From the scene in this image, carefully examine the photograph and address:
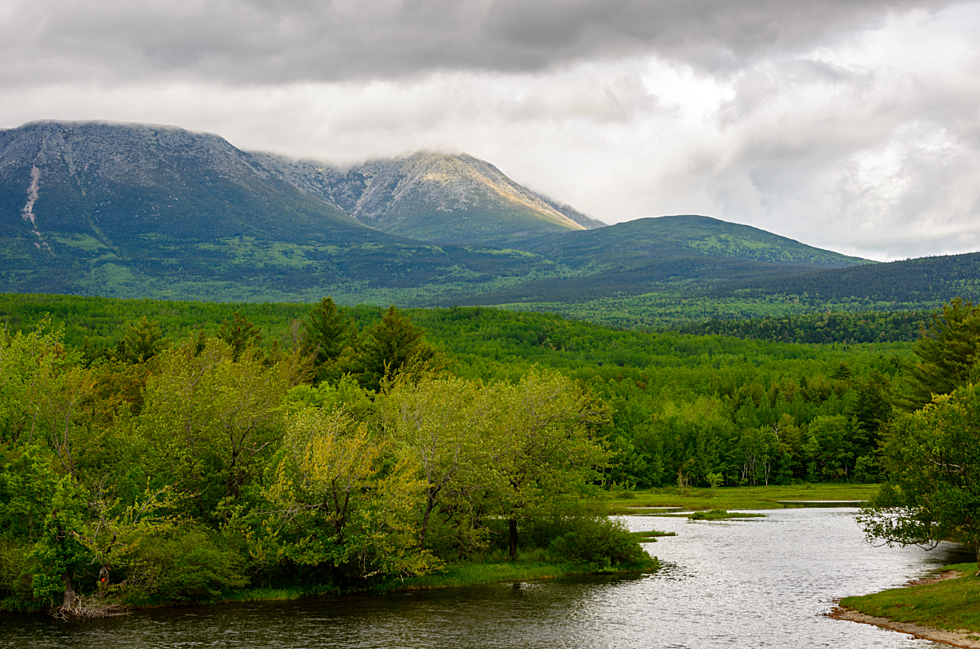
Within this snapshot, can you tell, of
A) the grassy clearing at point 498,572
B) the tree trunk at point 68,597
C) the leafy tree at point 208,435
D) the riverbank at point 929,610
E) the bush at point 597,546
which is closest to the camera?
the riverbank at point 929,610

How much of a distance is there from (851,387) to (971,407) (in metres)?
124

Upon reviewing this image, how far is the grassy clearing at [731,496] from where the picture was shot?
375 feet

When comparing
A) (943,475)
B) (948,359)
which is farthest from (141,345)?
(948,359)

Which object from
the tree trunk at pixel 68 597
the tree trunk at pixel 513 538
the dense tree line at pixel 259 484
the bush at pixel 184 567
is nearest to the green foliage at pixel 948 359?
the dense tree line at pixel 259 484

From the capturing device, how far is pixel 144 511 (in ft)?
163

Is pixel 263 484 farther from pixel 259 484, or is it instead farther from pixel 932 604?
pixel 932 604

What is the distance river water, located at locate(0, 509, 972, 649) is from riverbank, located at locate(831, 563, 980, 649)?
51.5 inches

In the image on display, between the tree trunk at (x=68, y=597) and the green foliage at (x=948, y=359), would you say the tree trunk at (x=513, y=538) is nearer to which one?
the tree trunk at (x=68, y=597)

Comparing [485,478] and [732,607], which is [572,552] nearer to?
[485,478]

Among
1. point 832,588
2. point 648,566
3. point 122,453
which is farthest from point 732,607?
point 122,453

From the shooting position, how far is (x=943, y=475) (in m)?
46.6

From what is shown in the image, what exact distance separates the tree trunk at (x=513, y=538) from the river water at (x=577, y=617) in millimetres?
5897

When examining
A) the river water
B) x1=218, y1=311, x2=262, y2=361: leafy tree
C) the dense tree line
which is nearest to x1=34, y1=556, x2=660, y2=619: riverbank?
the dense tree line

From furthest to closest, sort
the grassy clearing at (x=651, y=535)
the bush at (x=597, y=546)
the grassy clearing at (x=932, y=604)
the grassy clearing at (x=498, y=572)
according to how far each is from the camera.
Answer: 1. the grassy clearing at (x=651, y=535)
2. the bush at (x=597, y=546)
3. the grassy clearing at (x=498, y=572)
4. the grassy clearing at (x=932, y=604)
